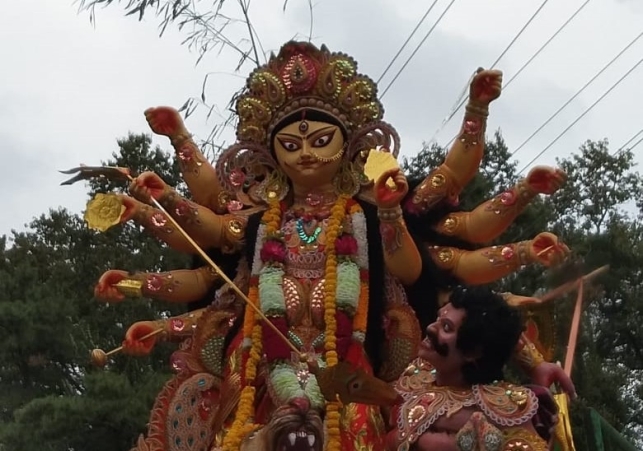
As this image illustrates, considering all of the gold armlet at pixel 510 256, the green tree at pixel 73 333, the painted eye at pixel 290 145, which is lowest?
the gold armlet at pixel 510 256

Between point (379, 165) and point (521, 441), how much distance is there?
1.57 metres

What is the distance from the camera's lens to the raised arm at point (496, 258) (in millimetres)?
4758

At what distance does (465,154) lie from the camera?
5047 millimetres

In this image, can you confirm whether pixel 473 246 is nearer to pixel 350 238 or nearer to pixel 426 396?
pixel 350 238

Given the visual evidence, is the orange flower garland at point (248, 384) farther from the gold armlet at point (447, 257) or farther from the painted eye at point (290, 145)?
the gold armlet at point (447, 257)

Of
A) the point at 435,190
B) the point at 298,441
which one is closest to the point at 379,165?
the point at 435,190

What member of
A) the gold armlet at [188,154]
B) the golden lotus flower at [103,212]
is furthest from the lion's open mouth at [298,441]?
the gold armlet at [188,154]

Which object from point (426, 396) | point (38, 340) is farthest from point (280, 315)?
point (38, 340)

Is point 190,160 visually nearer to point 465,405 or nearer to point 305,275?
point 305,275

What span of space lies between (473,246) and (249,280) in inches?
44.0

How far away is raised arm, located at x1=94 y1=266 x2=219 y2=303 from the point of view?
536 centimetres

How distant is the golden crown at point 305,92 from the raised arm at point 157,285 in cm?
76

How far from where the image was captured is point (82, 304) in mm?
13859

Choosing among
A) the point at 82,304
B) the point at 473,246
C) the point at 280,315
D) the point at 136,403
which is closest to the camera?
the point at 280,315
